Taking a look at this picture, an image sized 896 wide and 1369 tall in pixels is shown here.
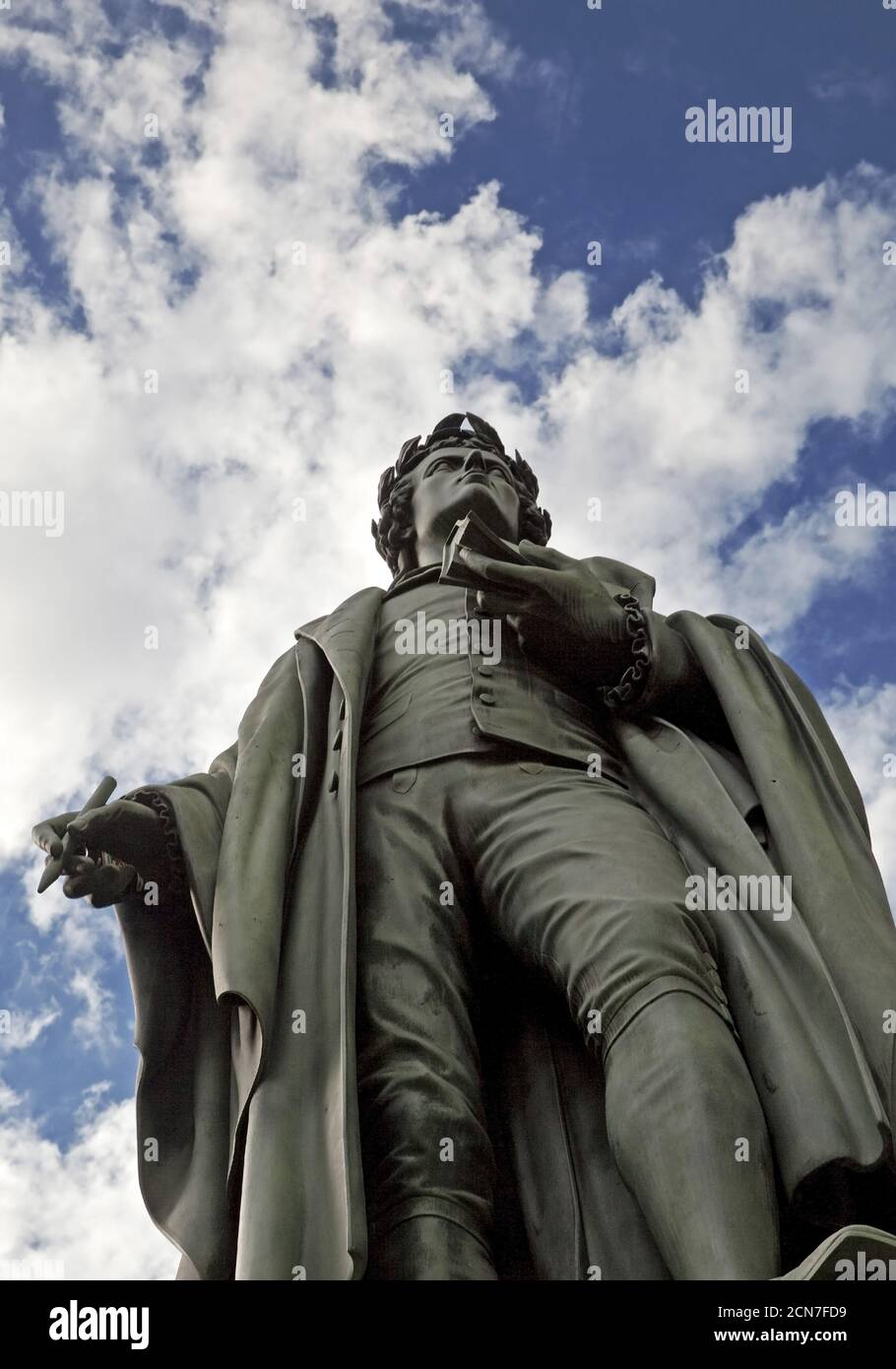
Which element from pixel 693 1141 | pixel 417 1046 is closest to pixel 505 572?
pixel 417 1046

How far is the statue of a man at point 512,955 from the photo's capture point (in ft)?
21.9

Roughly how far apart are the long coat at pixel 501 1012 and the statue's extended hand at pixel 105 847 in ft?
0.60

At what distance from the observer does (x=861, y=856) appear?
8008 mm

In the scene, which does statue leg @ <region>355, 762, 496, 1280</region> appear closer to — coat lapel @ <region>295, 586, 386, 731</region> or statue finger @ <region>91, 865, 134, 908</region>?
coat lapel @ <region>295, 586, 386, 731</region>

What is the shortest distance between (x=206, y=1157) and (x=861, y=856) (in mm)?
3070

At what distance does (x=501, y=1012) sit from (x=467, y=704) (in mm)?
1476

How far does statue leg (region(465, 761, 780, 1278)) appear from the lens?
6.29m

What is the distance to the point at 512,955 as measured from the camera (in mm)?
7848

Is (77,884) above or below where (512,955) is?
above

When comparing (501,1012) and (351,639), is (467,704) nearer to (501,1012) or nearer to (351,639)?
(351,639)

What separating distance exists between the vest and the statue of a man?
2cm
